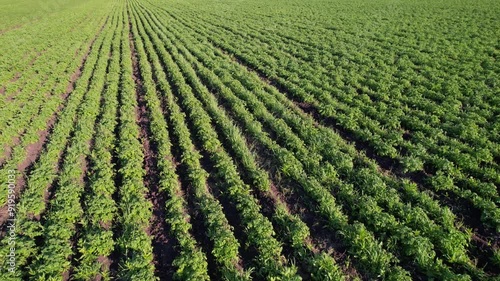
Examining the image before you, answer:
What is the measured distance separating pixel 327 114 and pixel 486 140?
6510 millimetres

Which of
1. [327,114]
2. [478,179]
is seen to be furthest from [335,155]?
[478,179]

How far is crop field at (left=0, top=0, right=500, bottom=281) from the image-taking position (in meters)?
7.76

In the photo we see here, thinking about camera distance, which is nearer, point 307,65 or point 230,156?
point 230,156

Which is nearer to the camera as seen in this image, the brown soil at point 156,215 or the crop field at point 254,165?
the crop field at point 254,165

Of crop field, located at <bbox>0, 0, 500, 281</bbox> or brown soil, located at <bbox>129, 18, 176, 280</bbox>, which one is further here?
brown soil, located at <bbox>129, 18, 176, 280</bbox>

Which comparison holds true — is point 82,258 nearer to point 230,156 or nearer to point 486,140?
point 230,156

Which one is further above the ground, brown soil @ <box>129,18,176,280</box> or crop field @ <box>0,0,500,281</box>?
crop field @ <box>0,0,500,281</box>

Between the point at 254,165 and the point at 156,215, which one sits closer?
the point at 156,215

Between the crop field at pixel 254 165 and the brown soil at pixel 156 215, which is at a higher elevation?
the crop field at pixel 254 165

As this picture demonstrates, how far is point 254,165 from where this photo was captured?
1115 centimetres

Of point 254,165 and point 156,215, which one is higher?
point 254,165

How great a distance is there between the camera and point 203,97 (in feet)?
54.2

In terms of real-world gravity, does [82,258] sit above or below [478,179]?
below

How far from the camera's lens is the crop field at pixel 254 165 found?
7.76 m
